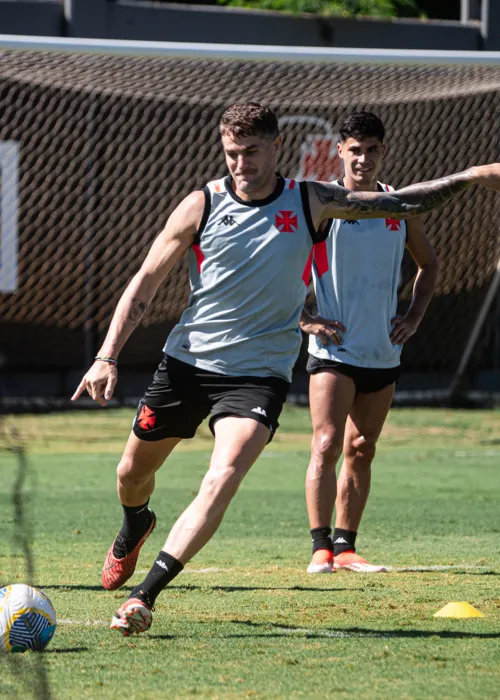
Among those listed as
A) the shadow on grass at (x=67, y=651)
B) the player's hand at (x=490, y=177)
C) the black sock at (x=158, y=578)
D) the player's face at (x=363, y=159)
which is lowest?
the shadow on grass at (x=67, y=651)

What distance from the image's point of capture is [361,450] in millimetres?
7250

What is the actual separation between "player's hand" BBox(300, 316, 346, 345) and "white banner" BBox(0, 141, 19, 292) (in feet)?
34.0

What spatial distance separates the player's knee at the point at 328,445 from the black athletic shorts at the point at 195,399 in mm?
1508

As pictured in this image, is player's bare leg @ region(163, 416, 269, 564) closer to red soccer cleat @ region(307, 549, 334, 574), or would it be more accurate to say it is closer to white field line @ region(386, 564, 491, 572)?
red soccer cleat @ region(307, 549, 334, 574)

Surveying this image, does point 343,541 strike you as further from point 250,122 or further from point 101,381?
point 250,122

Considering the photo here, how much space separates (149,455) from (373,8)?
Answer: 16361mm

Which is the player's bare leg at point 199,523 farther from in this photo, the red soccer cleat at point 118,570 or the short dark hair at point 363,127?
the short dark hair at point 363,127

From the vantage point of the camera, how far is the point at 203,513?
5.07 metres

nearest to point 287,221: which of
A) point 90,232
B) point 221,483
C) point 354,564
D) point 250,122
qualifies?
point 250,122

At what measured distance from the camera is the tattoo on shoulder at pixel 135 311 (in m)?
5.36

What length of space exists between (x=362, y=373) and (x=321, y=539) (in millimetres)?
961

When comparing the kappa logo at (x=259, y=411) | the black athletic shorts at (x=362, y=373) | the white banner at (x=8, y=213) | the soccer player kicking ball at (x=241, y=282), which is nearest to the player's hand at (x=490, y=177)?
the soccer player kicking ball at (x=241, y=282)

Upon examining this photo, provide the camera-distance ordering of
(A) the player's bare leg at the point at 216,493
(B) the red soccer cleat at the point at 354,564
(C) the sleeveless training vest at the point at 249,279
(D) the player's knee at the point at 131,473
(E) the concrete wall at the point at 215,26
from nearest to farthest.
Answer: (A) the player's bare leg at the point at 216,493
(C) the sleeveless training vest at the point at 249,279
(D) the player's knee at the point at 131,473
(B) the red soccer cleat at the point at 354,564
(E) the concrete wall at the point at 215,26

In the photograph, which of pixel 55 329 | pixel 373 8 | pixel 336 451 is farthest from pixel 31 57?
pixel 373 8
